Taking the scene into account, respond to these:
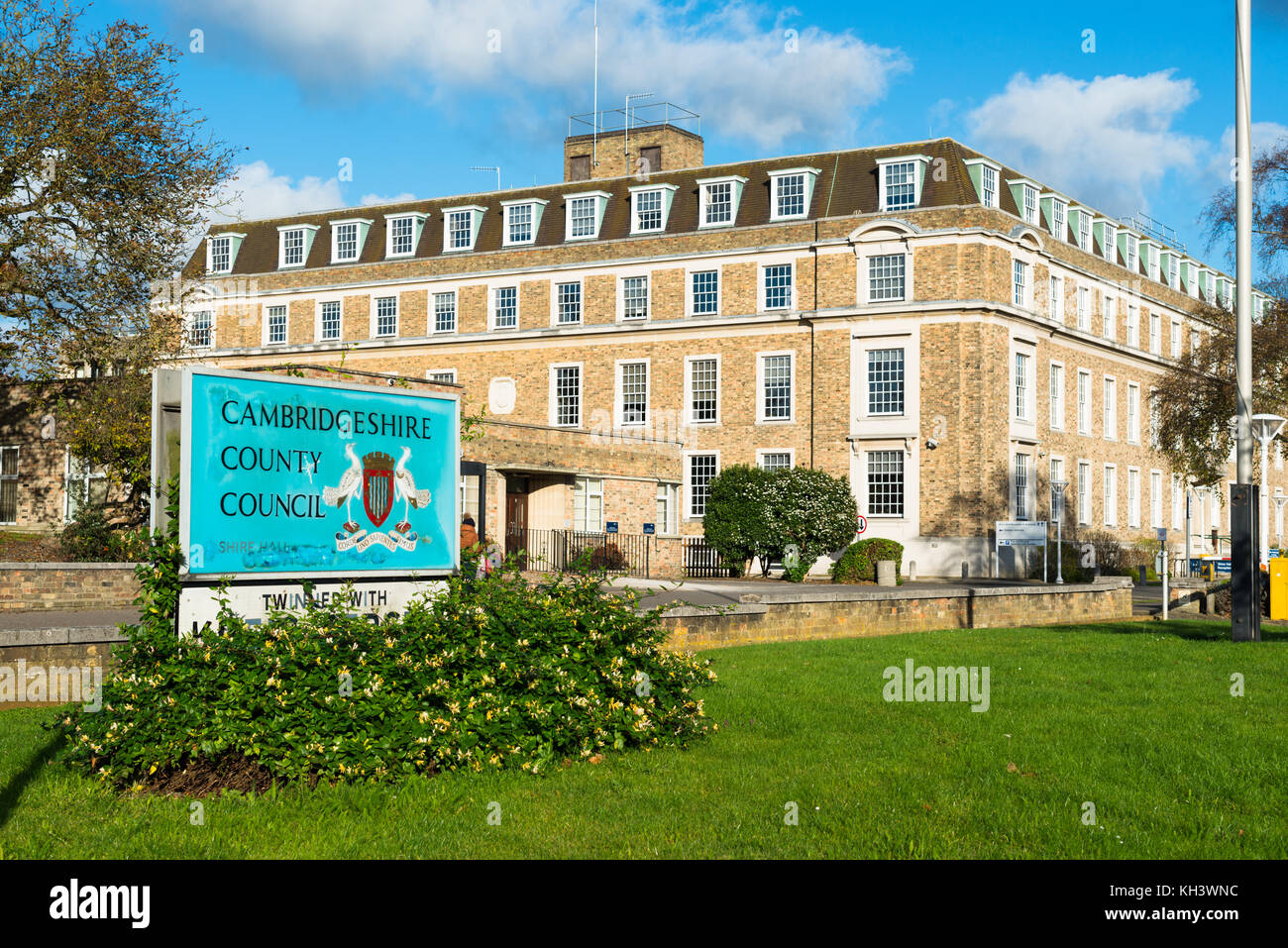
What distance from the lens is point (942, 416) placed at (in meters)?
44.5

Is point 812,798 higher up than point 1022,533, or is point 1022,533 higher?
point 1022,533

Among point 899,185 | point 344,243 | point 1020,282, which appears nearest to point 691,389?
point 899,185

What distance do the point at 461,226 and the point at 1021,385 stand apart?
25.3 metres

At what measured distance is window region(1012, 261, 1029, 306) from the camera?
4653cm

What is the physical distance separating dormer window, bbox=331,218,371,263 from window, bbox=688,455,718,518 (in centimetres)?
1990

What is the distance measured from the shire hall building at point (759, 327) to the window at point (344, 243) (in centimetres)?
16

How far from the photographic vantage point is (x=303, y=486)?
31.6ft

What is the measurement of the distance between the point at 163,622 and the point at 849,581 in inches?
1290

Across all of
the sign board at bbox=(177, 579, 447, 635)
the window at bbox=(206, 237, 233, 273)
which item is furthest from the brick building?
the sign board at bbox=(177, 579, 447, 635)

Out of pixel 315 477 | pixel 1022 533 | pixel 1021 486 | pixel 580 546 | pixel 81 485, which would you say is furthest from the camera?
pixel 1021 486

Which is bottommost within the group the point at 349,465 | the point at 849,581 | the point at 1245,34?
the point at 849,581

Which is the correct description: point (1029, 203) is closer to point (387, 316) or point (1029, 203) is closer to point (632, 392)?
point (632, 392)
